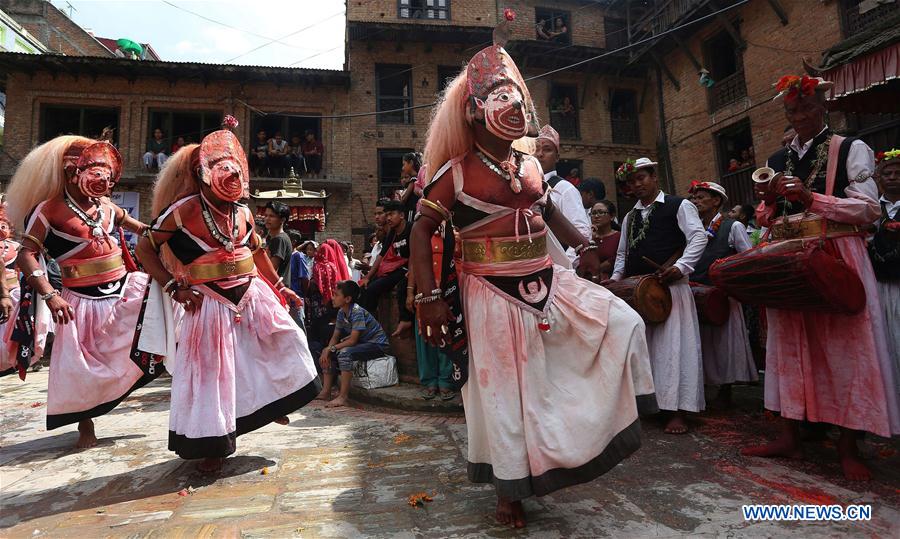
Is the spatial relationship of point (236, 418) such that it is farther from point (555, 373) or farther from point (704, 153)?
point (704, 153)

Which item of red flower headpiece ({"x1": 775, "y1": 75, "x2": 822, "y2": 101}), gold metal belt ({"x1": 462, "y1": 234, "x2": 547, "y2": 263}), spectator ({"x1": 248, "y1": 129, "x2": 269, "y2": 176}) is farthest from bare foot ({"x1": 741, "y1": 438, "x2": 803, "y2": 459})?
spectator ({"x1": 248, "y1": 129, "x2": 269, "y2": 176})

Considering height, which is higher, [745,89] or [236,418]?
[745,89]

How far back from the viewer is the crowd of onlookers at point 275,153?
1627 cm

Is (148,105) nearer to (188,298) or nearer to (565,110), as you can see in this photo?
(565,110)

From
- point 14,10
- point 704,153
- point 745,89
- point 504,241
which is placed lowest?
point 504,241

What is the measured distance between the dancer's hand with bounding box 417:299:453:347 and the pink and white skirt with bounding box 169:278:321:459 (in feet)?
4.62

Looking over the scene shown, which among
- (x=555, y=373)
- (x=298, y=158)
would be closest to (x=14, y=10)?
(x=298, y=158)

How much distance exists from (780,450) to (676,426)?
0.70 m

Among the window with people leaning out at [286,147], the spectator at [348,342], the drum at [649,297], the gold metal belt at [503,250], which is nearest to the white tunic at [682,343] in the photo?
the drum at [649,297]

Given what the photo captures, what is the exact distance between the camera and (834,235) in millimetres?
2838

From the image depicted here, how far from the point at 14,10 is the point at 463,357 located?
3221 centimetres

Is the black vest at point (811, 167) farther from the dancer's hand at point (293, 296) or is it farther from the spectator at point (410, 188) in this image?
the dancer's hand at point (293, 296)

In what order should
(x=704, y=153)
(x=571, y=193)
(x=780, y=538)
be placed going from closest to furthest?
(x=780, y=538) < (x=571, y=193) < (x=704, y=153)

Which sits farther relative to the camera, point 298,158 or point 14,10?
point 14,10
